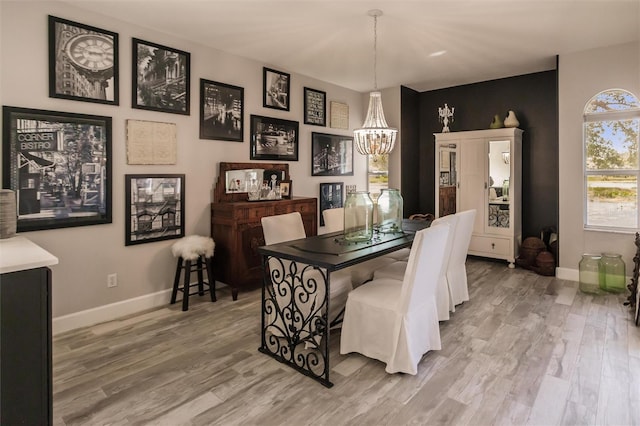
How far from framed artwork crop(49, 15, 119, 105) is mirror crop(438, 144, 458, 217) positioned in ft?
14.3

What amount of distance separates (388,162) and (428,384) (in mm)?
4360

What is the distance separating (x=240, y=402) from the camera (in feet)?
7.24

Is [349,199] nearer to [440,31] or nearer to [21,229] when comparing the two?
[440,31]

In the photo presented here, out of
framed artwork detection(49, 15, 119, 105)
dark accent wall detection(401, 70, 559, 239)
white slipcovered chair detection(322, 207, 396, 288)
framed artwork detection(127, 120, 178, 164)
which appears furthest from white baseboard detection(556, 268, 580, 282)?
framed artwork detection(49, 15, 119, 105)

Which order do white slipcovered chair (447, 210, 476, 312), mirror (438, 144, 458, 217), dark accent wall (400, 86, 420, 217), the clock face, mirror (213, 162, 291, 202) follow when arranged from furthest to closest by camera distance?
dark accent wall (400, 86, 420, 217) → mirror (438, 144, 458, 217) → mirror (213, 162, 291, 202) → white slipcovered chair (447, 210, 476, 312) → the clock face

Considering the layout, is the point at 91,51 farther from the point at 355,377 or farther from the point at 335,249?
the point at 355,377

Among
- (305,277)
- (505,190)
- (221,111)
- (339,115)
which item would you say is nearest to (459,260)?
(305,277)

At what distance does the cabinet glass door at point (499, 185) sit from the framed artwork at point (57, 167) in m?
4.69

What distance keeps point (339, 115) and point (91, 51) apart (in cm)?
349

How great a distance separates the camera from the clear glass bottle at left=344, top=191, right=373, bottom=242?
9.84 ft

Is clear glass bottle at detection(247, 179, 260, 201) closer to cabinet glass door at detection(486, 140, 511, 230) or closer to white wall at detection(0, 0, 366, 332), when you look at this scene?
white wall at detection(0, 0, 366, 332)

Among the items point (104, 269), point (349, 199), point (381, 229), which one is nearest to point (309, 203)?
point (381, 229)

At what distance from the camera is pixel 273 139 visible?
487cm

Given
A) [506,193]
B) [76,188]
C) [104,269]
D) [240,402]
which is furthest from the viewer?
[506,193]
